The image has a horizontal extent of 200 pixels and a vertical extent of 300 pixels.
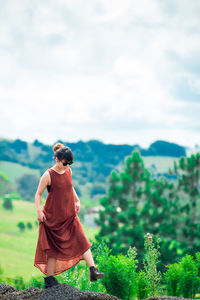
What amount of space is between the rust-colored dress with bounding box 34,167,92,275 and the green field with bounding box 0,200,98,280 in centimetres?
2283

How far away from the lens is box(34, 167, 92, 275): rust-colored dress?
4.75 m

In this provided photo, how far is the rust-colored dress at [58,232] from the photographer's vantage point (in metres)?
4.75

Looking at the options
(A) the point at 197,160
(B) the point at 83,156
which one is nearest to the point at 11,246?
(A) the point at 197,160

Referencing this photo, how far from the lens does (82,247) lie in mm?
4852

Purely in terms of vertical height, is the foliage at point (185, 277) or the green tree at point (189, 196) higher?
the green tree at point (189, 196)

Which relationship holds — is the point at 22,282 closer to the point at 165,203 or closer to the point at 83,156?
the point at 165,203

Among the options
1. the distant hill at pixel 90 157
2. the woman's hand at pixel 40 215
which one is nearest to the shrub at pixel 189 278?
the woman's hand at pixel 40 215

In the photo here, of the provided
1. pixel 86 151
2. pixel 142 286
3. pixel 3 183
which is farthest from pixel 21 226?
pixel 86 151

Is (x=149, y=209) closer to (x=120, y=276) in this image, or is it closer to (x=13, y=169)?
(x=120, y=276)

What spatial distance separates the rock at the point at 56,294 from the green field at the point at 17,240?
73.4ft

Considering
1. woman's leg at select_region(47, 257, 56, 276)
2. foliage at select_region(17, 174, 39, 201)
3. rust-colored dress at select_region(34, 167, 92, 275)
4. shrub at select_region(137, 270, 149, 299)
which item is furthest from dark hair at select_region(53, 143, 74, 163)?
foliage at select_region(17, 174, 39, 201)

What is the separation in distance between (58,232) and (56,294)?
0.82 m

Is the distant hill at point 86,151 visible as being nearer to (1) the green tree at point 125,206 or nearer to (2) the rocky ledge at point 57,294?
(1) the green tree at point 125,206

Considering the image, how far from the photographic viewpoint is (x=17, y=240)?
123ft
